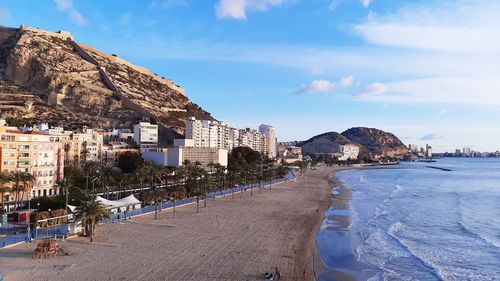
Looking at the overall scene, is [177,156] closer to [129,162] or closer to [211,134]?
[129,162]

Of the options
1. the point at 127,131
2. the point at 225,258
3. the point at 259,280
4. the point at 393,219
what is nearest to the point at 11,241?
the point at 225,258

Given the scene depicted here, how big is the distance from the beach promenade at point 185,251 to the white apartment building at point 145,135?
209 ft

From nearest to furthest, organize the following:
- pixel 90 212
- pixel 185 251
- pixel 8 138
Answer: pixel 185 251, pixel 90 212, pixel 8 138

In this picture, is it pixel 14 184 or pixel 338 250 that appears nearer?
pixel 338 250

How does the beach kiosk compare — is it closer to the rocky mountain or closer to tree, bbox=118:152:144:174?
tree, bbox=118:152:144:174

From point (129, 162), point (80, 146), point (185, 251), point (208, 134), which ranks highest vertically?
point (208, 134)

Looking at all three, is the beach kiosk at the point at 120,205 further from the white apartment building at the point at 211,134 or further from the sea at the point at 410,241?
the white apartment building at the point at 211,134

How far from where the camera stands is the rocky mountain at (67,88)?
4673 inches

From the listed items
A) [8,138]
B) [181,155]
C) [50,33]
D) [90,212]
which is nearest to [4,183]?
[8,138]

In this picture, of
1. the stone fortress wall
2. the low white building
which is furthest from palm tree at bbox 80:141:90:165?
the stone fortress wall

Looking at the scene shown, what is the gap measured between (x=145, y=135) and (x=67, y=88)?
34.1m

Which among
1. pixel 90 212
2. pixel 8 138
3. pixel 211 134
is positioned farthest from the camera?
pixel 211 134

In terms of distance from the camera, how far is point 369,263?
111ft

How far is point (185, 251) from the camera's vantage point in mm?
33188
